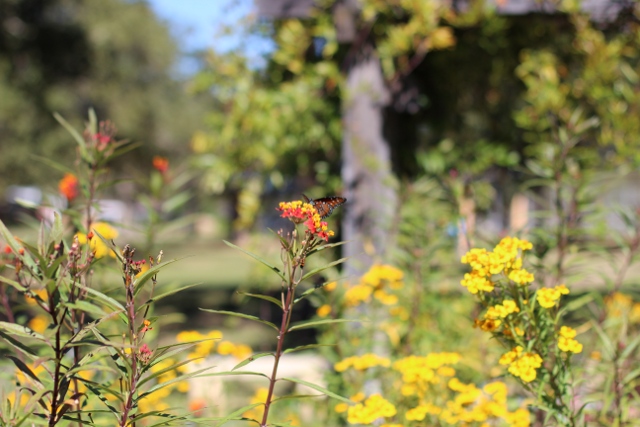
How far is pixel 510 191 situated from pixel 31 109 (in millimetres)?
10639

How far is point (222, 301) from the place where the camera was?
1105 centimetres

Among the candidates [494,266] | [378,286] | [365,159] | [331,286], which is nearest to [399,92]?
[365,159]

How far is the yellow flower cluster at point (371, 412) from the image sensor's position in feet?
5.95

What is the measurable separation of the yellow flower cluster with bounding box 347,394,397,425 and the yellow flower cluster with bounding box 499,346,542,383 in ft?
1.35

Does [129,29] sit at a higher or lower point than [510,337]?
higher

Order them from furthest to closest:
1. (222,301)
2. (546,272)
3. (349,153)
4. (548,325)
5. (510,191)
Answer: (222,301) < (510,191) < (349,153) < (546,272) < (548,325)

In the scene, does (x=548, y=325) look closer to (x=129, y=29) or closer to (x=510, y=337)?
(x=510, y=337)

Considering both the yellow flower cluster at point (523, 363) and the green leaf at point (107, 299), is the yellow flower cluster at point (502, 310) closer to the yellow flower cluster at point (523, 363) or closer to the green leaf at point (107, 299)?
the yellow flower cluster at point (523, 363)

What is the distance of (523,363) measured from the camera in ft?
5.03

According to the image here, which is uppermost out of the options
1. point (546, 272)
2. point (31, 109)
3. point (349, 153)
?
point (31, 109)

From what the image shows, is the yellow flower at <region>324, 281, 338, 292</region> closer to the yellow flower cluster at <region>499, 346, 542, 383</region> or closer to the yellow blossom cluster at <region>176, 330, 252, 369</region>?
the yellow blossom cluster at <region>176, 330, 252, 369</region>

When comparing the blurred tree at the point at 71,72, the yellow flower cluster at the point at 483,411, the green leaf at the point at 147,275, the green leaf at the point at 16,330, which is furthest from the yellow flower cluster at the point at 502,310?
the blurred tree at the point at 71,72

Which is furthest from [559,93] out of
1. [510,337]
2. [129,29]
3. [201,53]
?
[129,29]

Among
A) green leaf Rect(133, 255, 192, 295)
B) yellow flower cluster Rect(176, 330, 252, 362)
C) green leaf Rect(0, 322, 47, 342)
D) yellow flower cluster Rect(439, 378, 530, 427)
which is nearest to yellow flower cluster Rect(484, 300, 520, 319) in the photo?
yellow flower cluster Rect(439, 378, 530, 427)
